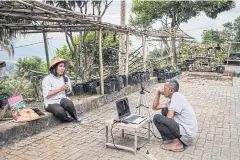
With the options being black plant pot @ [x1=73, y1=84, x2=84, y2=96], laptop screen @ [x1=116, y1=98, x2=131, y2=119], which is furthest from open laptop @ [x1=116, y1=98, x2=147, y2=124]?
black plant pot @ [x1=73, y1=84, x2=84, y2=96]

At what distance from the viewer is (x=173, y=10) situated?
65.2 feet

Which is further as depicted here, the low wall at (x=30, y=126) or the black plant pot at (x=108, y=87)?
the black plant pot at (x=108, y=87)

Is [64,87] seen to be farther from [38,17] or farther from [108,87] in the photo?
[108,87]

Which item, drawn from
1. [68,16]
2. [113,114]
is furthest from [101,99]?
[68,16]

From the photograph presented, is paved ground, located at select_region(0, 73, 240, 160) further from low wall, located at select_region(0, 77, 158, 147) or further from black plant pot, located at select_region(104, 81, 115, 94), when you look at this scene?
black plant pot, located at select_region(104, 81, 115, 94)

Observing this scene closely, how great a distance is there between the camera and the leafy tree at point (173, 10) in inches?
730

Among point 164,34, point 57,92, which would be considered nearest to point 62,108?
point 57,92

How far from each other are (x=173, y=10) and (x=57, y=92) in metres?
16.6

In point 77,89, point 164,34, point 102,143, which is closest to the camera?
point 102,143

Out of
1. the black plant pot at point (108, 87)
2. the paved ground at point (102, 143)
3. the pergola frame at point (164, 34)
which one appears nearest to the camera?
the paved ground at point (102, 143)

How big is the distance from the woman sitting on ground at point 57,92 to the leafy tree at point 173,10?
43.7 feet

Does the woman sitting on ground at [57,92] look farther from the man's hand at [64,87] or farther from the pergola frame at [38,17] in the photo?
the pergola frame at [38,17]

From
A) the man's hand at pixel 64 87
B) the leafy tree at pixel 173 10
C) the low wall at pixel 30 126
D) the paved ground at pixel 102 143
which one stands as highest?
the leafy tree at pixel 173 10

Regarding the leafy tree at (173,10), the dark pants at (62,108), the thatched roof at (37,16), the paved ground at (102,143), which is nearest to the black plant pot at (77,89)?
the paved ground at (102,143)
